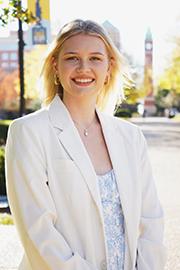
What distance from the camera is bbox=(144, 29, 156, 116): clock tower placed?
142 feet

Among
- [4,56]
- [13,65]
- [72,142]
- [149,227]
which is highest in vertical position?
[72,142]

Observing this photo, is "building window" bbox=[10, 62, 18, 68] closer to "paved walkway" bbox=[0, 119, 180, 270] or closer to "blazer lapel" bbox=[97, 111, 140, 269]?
"paved walkway" bbox=[0, 119, 180, 270]

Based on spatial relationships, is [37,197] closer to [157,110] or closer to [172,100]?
[172,100]

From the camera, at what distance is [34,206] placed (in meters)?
2.08

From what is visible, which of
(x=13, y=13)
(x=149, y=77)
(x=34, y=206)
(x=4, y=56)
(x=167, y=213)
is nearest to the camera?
(x=34, y=206)

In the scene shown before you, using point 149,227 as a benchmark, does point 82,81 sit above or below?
above

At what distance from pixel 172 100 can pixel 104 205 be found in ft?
178

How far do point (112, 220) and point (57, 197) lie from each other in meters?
0.24

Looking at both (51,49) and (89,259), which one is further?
(51,49)

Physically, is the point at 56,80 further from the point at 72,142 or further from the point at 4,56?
the point at 4,56

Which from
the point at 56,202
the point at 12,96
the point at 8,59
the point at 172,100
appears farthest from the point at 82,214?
the point at 172,100

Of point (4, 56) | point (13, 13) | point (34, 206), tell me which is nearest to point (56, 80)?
point (34, 206)

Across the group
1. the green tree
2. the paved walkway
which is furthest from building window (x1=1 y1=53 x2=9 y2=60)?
the green tree

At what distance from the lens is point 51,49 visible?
230 centimetres
